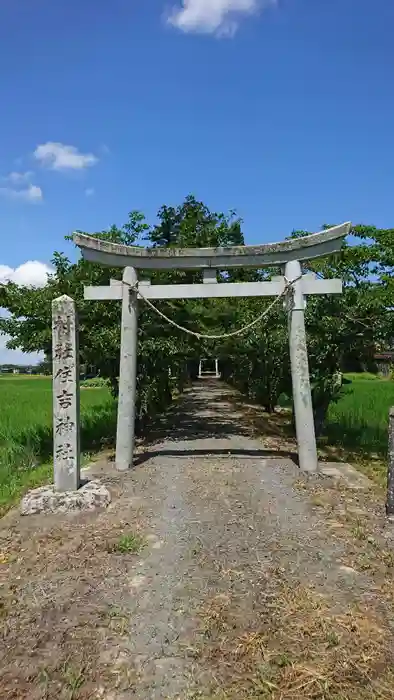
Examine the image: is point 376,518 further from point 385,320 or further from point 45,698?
point 385,320

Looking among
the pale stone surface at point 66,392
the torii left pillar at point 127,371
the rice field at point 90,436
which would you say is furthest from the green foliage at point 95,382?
the pale stone surface at point 66,392

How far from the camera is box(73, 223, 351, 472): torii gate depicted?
8820 mm

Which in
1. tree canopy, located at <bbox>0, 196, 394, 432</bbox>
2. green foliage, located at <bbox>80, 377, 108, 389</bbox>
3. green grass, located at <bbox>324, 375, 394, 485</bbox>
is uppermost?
tree canopy, located at <bbox>0, 196, 394, 432</bbox>

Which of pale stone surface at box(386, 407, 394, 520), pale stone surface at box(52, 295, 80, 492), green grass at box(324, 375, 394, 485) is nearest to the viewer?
pale stone surface at box(386, 407, 394, 520)

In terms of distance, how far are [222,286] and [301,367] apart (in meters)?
1.85

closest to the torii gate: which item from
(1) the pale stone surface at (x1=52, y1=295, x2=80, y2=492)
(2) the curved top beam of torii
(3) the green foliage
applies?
(2) the curved top beam of torii

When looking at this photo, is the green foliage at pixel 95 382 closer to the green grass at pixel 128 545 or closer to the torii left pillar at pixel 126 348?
the torii left pillar at pixel 126 348

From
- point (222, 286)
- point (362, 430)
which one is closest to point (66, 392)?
point (222, 286)

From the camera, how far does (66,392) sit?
722cm

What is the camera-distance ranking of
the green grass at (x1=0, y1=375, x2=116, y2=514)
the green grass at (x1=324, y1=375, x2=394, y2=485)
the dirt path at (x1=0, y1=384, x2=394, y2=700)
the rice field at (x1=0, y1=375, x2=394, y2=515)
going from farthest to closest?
1. the green grass at (x1=324, y1=375, x2=394, y2=485)
2. the rice field at (x1=0, y1=375, x2=394, y2=515)
3. the green grass at (x1=0, y1=375, x2=116, y2=514)
4. the dirt path at (x1=0, y1=384, x2=394, y2=700)

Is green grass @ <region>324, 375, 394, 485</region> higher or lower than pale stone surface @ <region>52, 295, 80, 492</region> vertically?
lower

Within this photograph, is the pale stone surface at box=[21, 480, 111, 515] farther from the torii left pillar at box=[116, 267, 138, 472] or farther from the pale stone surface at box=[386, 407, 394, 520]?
the pale stone surface at box=[386, 407, 394, 520]

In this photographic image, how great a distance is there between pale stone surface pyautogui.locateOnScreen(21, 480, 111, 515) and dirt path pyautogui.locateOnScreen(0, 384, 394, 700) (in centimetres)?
18

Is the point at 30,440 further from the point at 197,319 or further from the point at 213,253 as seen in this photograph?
the point at 213,253
